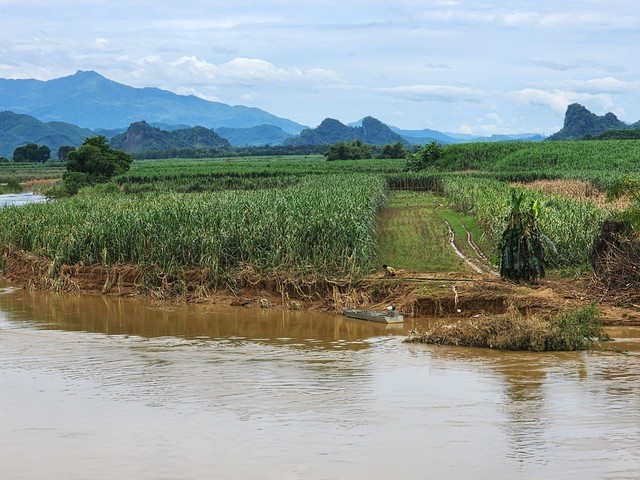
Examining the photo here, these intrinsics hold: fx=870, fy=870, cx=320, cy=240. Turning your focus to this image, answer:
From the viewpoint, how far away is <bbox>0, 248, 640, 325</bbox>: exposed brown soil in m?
18.8

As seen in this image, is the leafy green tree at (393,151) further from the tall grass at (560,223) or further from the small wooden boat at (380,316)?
the small wooden boat at (380,316)

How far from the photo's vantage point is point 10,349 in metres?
16.9

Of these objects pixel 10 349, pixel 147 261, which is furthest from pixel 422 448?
pixel 147 261

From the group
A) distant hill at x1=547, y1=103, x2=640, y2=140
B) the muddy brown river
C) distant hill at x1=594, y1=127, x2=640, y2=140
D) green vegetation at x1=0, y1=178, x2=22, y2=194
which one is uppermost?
distant hill at x1=547, y1=103, x2=640, y2=140

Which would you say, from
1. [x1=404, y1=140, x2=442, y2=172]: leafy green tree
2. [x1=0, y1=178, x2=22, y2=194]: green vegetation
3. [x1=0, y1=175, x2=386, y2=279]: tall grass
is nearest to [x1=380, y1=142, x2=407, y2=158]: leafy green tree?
[x1=404, y1=140, x2=442, y2=172]: leafy green tree

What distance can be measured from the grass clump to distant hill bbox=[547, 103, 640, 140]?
539 ft

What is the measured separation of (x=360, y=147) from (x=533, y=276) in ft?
304

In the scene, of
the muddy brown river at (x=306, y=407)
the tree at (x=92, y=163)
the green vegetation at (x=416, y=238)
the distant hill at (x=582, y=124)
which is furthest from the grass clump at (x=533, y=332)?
the distant hill at (x=582, y=124)

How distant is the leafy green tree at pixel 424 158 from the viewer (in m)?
76.4

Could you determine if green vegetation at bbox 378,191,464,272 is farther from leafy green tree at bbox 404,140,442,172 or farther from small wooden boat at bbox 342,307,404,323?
leafy green tree at bbox 404,140,442,172

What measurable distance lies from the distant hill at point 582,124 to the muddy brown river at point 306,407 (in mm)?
165671

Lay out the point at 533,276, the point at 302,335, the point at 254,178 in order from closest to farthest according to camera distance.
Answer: the point at 302,335
the point at 533,276
the point at 254,178

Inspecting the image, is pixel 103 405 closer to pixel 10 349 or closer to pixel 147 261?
pixel 10 349

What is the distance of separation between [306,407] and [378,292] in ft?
27.0
